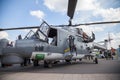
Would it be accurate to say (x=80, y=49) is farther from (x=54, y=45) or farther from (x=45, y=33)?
(x=45, y=33)

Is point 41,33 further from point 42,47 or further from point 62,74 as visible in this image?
point 62,74

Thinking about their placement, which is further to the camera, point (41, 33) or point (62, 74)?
point (41, 33)

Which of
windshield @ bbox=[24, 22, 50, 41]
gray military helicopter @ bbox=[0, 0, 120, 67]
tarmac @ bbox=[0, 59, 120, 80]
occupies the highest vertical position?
windshield @ bbox=[24, 22, 50, 41]

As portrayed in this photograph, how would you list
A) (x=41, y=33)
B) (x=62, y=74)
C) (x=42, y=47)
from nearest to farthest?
(x=62, y=74) → (x=42, y=47) → (x=41, y=33)

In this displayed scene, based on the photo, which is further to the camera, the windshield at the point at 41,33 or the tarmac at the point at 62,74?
the windshield at the point at 41,33

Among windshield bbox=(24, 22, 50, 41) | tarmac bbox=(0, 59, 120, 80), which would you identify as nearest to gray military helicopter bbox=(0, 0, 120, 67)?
windshield bbox=(24, 22, 50, 41)

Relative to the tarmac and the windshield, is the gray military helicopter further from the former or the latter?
the tarmac

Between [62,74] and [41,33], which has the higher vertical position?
[41,33]

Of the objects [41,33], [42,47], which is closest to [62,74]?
[42,47]

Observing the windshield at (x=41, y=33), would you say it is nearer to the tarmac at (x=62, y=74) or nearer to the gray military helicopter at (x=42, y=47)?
the gray military helicopter at (x=42, y=47)

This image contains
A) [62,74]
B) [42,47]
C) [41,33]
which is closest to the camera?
[62,74]

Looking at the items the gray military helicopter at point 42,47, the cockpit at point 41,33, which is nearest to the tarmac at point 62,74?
the gray military helicopter at point 42,47

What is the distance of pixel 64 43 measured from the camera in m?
10.8

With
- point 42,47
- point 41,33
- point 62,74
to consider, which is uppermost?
point 41,33
